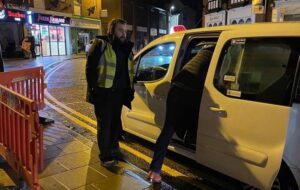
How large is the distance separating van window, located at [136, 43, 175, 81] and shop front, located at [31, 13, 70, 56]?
26928 mm

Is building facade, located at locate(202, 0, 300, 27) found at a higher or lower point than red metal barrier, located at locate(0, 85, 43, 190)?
higher

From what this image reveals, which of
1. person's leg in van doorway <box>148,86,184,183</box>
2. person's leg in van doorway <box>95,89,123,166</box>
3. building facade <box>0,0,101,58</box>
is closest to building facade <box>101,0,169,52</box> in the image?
building facade <box>0,0,101,58</box>

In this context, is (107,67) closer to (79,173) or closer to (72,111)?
(79,173)

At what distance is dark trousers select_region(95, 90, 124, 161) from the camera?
13.7ft

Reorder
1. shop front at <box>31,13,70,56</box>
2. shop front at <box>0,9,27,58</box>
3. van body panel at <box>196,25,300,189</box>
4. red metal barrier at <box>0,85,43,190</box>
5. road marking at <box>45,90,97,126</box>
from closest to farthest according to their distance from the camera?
1. van body panel at <box>196,25,300,189</box>
2. red metal barrier at <box>0,85,43,190</box>
3. road marking at <box>45,90,97,126</box>
4. shop front at <box>0,9,27,58</box>
5. shop front at <box>31,13,70,56</box>

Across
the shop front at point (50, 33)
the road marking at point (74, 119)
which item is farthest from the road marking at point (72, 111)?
the shop front at point (50, 33)

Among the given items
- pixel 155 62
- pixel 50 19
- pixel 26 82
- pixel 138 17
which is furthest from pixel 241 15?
pixel 138 17

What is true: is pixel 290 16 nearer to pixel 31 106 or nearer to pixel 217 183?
pixel 217 183

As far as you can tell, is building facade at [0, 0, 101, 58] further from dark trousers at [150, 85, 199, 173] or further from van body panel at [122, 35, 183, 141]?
dark trousers at [150, 85, 199, 173]

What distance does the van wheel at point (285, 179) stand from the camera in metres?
2.96

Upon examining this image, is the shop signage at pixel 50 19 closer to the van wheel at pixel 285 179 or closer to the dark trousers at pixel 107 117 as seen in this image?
the dark trousers at pixel 107 117

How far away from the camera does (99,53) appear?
3.97 metres

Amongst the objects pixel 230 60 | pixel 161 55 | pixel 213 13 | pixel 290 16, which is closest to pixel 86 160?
pixel 161 55

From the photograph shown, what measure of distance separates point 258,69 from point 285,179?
1011 mm
